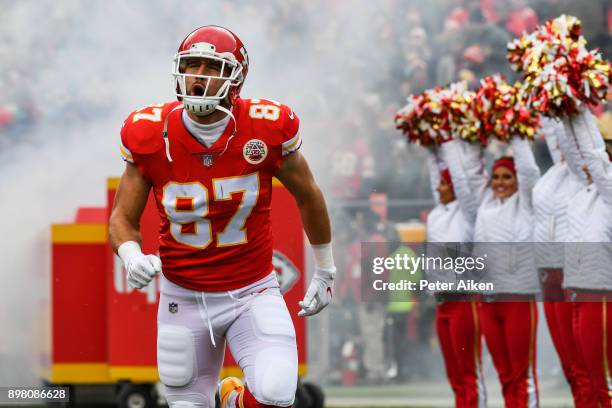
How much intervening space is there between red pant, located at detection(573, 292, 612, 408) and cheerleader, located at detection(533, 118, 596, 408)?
16 centimetres

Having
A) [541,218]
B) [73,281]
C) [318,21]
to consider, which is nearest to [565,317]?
[541,218]

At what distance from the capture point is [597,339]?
606 cm

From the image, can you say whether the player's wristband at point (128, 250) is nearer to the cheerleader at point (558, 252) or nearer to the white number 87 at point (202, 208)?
the white number 87 at point (202, 208)

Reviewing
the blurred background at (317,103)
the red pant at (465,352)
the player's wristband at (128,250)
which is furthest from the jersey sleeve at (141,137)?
the blurred background at (317,103)

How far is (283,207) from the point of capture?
7.77 m

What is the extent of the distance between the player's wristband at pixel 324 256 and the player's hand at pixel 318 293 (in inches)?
0.6

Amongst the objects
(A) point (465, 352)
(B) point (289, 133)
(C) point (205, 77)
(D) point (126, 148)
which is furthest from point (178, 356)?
(A) point (465, 352)

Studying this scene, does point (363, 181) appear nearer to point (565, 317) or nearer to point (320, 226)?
point (565, 317)

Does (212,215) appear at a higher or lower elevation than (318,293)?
higher

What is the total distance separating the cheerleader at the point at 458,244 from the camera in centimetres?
703

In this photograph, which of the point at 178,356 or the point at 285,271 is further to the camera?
the point at 285,271

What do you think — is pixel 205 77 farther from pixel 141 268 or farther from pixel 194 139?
pixel 141 268

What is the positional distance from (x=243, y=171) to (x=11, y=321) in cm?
507

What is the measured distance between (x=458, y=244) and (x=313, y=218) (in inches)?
85.2
